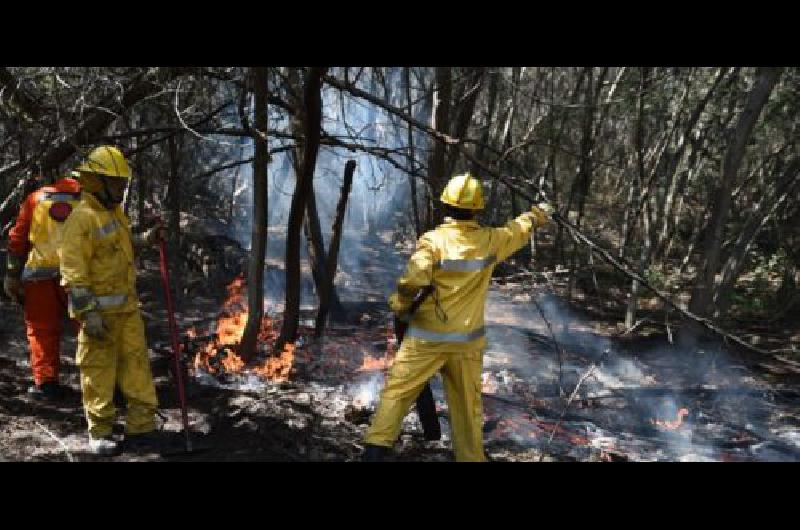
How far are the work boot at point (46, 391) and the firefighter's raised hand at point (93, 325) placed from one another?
134 cm

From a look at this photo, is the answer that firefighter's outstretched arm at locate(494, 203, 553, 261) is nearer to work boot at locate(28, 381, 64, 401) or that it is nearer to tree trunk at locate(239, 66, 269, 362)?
tree trunk at locate(239, 66, 269, 362)

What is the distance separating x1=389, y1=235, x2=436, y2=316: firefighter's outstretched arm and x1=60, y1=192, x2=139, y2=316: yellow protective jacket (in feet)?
6.09

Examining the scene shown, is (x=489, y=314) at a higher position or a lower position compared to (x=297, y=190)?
lower

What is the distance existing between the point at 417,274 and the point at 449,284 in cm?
23

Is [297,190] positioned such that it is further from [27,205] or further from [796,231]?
[796,231]

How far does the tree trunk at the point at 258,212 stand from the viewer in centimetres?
545

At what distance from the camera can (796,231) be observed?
11.8m

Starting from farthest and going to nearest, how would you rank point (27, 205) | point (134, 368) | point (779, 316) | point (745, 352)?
point (779, 316), point (745, 352), point (27, 205), point (134, 368)

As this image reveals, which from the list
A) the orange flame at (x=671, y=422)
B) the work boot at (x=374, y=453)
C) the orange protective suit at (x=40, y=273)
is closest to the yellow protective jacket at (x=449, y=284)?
the work boot at (x=374, y=453)

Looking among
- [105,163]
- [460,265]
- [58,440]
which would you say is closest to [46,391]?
[58,440]

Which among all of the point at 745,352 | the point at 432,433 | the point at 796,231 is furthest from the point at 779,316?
the point at 432,433

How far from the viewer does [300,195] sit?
5.88 m

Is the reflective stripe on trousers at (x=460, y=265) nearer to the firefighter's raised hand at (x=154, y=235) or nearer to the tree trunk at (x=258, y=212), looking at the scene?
the tree trunk at (x=258, y=212)

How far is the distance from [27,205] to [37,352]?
1.14 m
